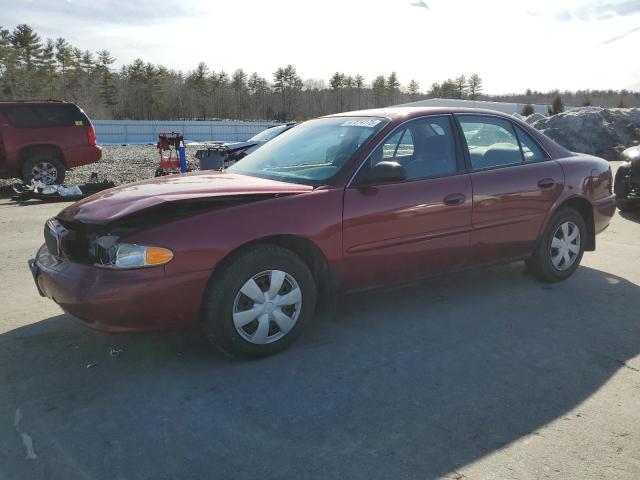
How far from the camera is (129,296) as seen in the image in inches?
116

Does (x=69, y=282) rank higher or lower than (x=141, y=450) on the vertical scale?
higher

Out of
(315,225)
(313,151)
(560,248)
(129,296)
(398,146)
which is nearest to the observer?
(129,296)

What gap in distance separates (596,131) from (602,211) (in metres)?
15.3

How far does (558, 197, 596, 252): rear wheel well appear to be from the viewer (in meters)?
4.97

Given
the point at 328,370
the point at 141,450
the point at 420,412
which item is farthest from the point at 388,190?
the point at 141,450

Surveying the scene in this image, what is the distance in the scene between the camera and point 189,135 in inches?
1422

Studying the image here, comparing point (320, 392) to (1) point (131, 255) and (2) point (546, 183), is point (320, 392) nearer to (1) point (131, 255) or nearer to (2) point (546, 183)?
(1) point (131, 255)

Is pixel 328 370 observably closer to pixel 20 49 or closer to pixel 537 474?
pixel 537 474

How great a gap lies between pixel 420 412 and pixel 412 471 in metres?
0.50

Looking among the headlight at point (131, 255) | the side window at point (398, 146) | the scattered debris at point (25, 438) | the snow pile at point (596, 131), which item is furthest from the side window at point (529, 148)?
the snow pile at point (596, 131)

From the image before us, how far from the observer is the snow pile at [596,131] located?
59.3 feet

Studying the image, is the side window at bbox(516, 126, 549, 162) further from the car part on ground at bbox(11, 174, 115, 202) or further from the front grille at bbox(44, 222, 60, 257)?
the car part on ground at bbox(11, 174, 115, 202)

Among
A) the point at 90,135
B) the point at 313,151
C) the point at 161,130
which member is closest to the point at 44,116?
the point at 90,135

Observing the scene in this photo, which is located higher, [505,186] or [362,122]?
[362,122]
